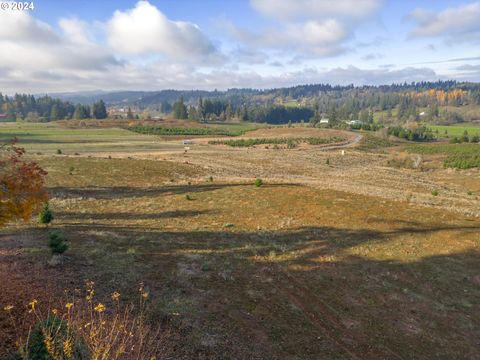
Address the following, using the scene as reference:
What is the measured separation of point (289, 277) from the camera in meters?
19.0

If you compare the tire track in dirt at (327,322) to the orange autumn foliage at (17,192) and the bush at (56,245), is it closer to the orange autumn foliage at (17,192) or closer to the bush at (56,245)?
the bush at (56,245)

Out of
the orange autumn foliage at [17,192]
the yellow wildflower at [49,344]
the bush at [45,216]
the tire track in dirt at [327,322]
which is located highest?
the orange autumn foliage at [17,192]

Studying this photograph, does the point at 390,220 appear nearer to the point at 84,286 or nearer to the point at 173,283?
the point at 173,283

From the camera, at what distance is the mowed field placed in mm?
13750

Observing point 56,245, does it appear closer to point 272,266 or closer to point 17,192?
point 17,192

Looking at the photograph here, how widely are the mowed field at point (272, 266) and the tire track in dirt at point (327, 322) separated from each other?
6 cm

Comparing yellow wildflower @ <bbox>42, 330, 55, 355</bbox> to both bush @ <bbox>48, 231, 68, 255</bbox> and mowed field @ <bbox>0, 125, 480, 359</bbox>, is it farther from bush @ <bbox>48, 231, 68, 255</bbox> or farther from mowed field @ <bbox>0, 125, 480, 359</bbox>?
bush @ <bbox>48, 231, 68, 255</bbox>

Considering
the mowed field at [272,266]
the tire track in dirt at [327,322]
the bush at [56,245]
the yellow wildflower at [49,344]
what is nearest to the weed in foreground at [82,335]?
the yellow wildflower at [49,344]

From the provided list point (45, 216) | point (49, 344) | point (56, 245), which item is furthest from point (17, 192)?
point (45, 216)

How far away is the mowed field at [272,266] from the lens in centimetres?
1375

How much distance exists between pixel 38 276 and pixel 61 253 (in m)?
2.75

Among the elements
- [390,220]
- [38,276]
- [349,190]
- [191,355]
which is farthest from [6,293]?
[349,190]

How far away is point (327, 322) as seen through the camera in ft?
49.4

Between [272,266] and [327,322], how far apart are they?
565cm
